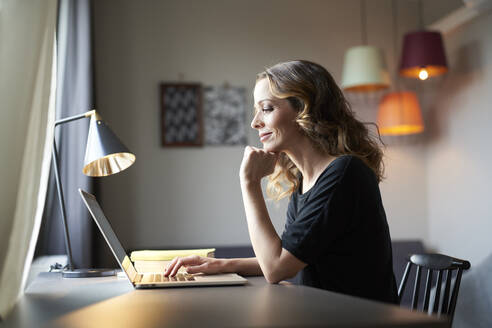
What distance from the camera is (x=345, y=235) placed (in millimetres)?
1426

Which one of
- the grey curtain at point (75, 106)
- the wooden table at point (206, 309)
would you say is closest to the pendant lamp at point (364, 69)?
the grey curtain at point (75, 106)

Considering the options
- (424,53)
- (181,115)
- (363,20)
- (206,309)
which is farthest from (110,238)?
(363,20)

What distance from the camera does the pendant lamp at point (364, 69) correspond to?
3.63 m

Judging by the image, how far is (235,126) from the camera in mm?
3877

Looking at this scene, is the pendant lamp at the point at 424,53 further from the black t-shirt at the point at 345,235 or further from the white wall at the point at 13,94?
the white wall at the point at 13,94

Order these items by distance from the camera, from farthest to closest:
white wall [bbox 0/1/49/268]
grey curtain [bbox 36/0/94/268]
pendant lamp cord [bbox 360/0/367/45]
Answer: pendant lamp cord [bbox 360/0/367/45] < grey curtain [bbox 36/0/94/268] < white wall [bbox 0/1/49/268]

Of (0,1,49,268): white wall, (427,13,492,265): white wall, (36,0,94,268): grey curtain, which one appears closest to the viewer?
(0,1,49,268): white wall

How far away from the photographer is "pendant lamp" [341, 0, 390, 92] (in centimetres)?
363

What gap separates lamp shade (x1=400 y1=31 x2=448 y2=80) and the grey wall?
1.79ft

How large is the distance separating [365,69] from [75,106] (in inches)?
73.2

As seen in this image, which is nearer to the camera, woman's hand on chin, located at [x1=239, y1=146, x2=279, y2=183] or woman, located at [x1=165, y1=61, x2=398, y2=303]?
woman, located at [x1=165, y1=61, x2=398, y2=303]

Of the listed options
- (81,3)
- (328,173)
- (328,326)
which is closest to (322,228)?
(328,173)

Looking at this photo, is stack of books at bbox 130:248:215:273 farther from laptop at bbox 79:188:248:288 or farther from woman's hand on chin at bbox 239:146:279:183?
woman's hand on chin at bbox 239:146:279:183

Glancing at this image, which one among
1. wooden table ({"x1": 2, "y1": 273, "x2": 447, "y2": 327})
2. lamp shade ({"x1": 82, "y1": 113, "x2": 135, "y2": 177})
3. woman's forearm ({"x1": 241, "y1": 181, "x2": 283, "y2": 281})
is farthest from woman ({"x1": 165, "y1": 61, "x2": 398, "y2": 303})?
lamp shade ({"x1": 82, "y1": 113, "x2": 135, "y2": 177})
